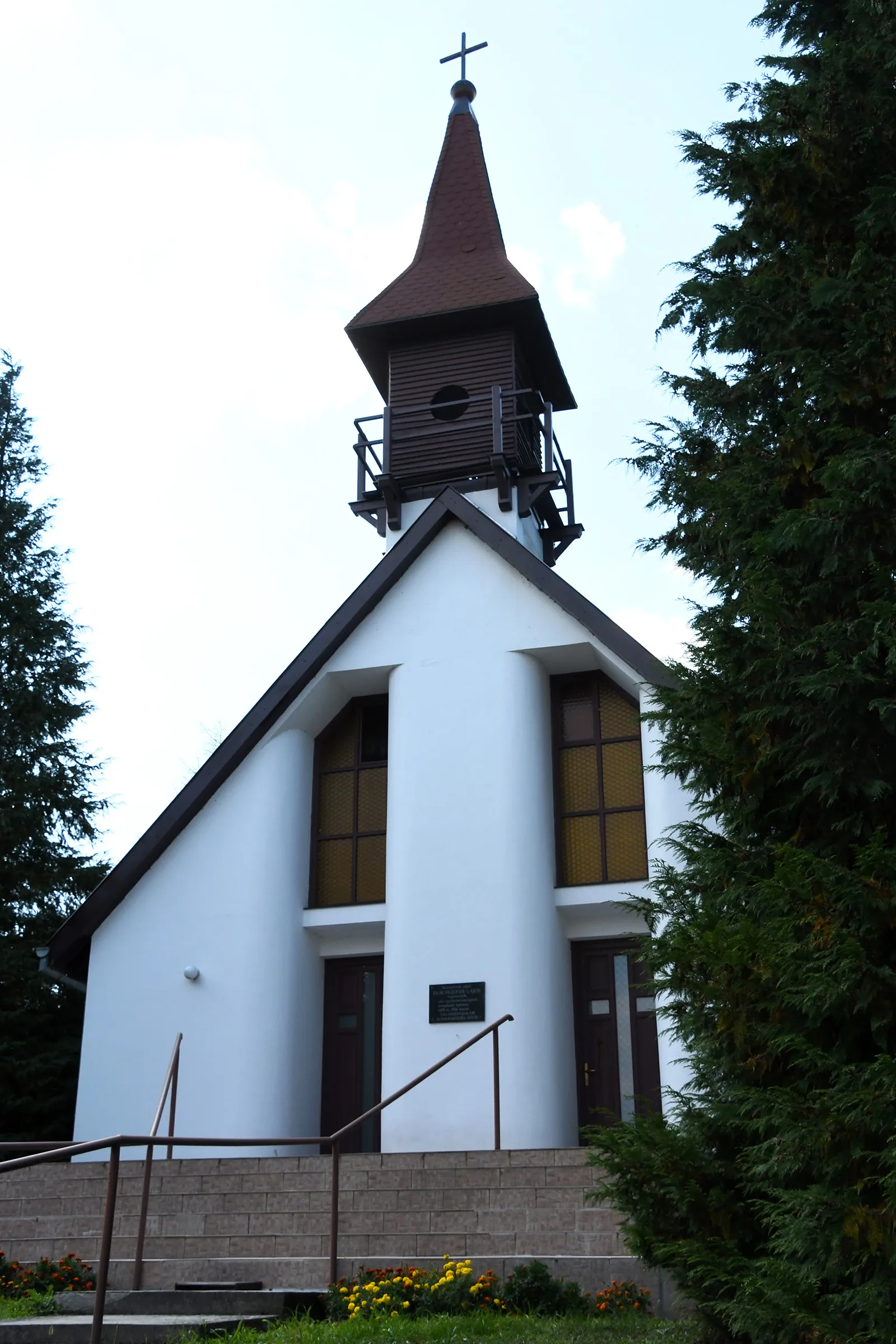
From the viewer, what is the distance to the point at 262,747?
1487 centimetres

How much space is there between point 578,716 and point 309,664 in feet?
10.2

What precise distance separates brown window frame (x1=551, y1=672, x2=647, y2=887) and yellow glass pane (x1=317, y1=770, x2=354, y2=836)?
96.6 inches

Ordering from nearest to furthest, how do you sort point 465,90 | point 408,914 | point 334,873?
point 408,914 → point 334,873 → point 465,90

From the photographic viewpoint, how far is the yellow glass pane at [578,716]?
1466 cm

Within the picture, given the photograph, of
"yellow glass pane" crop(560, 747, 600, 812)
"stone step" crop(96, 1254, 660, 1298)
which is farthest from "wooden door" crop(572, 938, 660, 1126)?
"stone step" crop(96, 1254, 660, 1298)

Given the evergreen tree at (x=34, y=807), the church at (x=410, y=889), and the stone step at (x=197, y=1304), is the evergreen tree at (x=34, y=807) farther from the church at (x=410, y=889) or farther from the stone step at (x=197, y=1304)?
the stone step at (x=197, y=1304)

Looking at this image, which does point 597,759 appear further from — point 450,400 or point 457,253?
point 457,253

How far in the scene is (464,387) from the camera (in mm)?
18016

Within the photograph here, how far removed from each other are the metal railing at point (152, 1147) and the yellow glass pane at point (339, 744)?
367cm

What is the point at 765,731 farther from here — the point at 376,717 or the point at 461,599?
the point at 376,717

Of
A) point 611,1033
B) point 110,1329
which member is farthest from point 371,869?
point 110,1329

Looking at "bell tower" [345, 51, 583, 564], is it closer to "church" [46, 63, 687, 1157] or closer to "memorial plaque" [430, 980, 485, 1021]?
"church" [46, 63, 687, 1157]

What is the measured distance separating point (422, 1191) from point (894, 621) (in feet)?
20.2

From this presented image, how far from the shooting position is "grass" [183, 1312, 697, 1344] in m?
6.78
